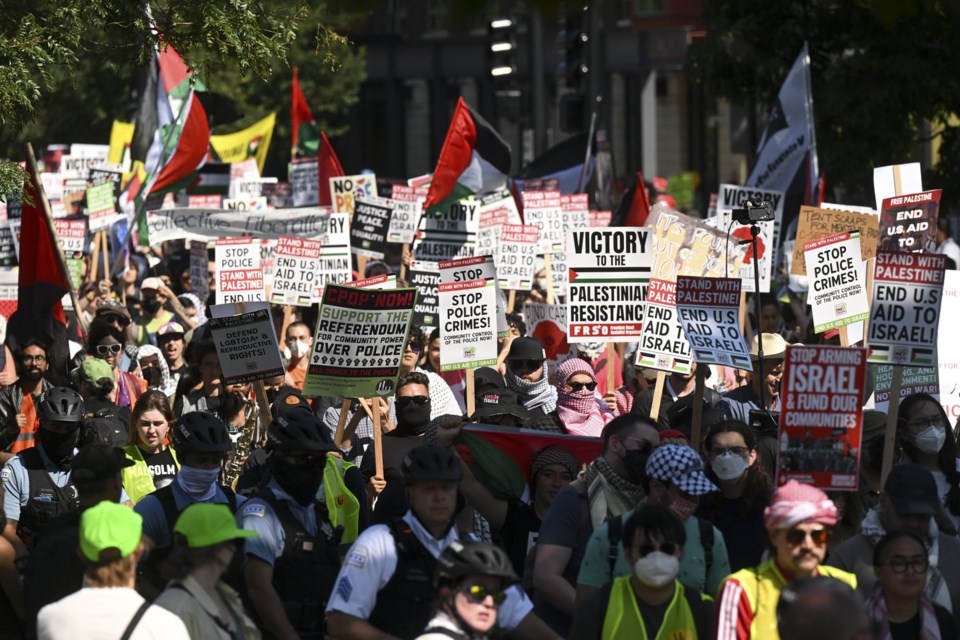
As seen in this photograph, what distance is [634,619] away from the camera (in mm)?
5824

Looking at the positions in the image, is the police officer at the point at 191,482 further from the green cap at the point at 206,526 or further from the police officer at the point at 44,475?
the green cap at the point at 206,526

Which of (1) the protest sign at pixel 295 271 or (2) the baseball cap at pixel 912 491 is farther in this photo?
(1) the protest sign at pixel 295 271

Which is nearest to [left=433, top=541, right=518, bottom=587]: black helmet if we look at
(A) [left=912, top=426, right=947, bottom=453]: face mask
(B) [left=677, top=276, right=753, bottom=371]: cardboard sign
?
(A) [left=912, top=426, right=947, bottom=453]: face mask

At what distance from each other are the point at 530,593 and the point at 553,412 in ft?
11.3

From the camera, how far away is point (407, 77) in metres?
53.9

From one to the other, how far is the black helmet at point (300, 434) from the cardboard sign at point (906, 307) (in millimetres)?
3027

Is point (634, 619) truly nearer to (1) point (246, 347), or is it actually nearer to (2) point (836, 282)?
(1) point (246, 347)

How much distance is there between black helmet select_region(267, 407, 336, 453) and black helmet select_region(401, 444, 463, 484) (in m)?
0.67

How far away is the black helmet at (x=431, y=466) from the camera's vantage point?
620cm

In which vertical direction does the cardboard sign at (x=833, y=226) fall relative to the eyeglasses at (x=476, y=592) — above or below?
above

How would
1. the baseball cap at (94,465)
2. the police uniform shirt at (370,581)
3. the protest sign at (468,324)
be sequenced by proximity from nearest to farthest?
the police uniform shirt at (370,581)
the baseball cap at (94,465)
the protest sign at (468,324)

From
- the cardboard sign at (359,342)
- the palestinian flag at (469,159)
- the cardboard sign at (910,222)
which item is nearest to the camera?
the cardboard sign at (359,342)

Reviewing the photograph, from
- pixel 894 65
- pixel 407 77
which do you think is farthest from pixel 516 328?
pixel 407 77

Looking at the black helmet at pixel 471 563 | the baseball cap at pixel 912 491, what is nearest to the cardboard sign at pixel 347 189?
the baseball cap at pixel 912 491
